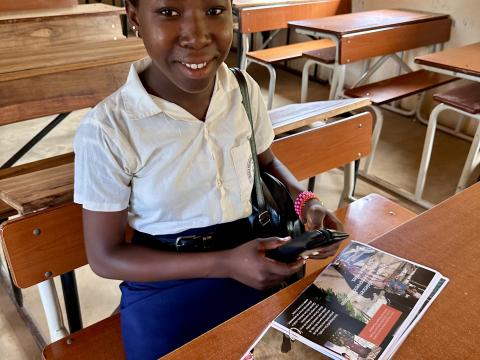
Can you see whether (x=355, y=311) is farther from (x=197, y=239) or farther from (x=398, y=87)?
(x=398, y=87)

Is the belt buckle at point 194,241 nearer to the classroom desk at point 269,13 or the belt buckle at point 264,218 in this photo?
the belt buckle at point 264,218

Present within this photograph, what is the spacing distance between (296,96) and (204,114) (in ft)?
11.0

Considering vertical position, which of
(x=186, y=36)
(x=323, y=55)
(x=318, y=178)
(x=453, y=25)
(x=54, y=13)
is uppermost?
(x=186, y=36)

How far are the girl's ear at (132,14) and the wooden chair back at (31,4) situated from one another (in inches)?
94.8

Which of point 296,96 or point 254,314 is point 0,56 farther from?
point 296,96

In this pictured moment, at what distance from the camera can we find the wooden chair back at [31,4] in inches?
112

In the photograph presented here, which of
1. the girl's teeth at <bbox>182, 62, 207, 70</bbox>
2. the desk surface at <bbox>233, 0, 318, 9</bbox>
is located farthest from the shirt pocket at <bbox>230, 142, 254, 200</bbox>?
the desk surface at <bbox>233, 0, 318, 9</bbox>

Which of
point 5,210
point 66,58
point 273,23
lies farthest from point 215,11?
point 273,23

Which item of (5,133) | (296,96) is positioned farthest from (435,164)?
(5,133)

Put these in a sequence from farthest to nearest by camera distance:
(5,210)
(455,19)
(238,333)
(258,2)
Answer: (258,2)
(455,19)
(5,210)
(238,333)

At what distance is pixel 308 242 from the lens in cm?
77

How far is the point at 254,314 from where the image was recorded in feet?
2.27

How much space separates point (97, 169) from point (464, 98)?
6.86ft

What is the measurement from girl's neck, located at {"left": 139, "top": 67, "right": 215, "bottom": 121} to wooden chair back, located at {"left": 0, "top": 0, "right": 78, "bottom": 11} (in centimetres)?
240
